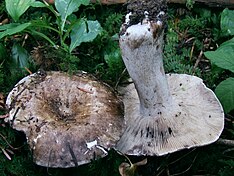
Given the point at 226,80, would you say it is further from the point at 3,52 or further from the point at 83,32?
the point at 3,52

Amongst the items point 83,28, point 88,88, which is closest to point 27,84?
point 88,88

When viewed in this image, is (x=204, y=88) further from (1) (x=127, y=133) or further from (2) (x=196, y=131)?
(1) (x=127, y=133)

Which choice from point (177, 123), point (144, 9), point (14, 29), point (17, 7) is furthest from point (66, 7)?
point (177, 123)

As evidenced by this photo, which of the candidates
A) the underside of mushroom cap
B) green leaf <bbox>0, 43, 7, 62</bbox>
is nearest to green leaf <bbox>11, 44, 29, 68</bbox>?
green leaf <bbox>0, 43, 7, 62</bbox>

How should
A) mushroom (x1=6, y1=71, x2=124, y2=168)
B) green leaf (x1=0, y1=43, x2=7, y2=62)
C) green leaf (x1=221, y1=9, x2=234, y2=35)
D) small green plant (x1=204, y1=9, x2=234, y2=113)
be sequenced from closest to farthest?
1. mushroom (x1=6, y1=71, x2=124, y2=168)
2. small green plant (x1=204, y1=9, x2=234, y2=113)
3. green leaf (x1=0, y1=43, x2=7, y2=62)
4. green leaf (x1=221, y1=9, x2=234, y2=35)

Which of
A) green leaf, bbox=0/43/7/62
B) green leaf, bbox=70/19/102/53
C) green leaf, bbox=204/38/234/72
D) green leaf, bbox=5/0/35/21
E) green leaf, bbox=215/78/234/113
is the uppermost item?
green leaf, bbox=5/0/35/21

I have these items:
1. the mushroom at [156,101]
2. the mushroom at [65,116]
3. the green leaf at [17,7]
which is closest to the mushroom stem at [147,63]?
the mushroom at [156,101]

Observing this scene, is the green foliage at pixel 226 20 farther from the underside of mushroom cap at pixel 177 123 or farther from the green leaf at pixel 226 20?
the underside of mushroom cap at pixel 177 123

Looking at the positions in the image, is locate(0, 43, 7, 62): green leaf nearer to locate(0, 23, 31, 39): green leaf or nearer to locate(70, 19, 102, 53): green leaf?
locate(0, 23, 31, 39): green leaf
